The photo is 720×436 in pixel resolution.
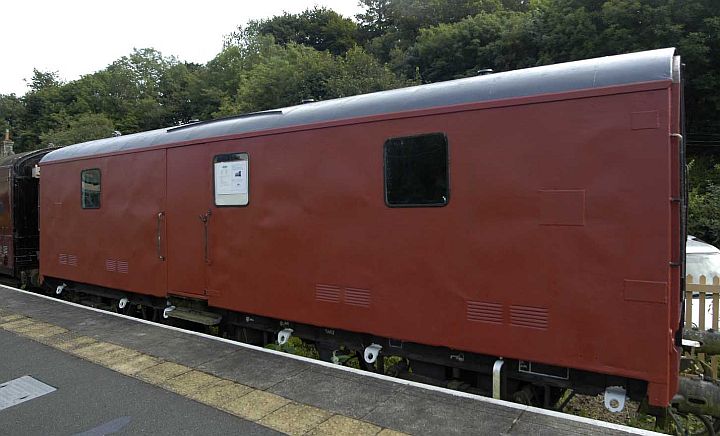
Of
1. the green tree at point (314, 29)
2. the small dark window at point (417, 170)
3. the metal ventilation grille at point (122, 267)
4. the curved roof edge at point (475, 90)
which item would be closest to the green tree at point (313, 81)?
the metal ventilation grille at point (122, 267)

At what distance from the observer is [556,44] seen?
2238cm

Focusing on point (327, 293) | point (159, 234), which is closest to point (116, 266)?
point (159, 234)

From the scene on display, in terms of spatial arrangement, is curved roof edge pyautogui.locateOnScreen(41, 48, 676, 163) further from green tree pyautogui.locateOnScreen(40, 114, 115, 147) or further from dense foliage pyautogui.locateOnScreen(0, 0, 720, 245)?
green tree pyautogui.locateOnScreen(40, 114, 115, 147)

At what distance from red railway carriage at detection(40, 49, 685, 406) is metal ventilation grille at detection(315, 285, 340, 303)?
0.5 inches

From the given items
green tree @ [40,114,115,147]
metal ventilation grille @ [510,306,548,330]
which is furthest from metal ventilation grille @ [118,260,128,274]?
green tree @ [40,114,115,147]

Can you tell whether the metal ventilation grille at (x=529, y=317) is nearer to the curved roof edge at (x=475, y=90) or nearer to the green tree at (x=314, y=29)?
the curved roof edge at (x=475, y=90)

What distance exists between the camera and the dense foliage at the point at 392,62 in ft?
60.5

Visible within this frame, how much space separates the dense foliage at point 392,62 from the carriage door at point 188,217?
333cm

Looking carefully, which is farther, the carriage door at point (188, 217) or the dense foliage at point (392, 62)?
the dense foliage at point (392, 62)

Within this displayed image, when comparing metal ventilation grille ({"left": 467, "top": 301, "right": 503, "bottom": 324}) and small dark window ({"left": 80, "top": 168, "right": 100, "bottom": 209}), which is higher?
small dark window ({"left": 80, "top": 168, "right": 100, "bottom": 209})

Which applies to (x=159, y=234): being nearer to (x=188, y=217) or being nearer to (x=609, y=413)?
(x=188, y=217)

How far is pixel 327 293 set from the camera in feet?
15.8

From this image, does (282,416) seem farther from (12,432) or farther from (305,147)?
(305,147)

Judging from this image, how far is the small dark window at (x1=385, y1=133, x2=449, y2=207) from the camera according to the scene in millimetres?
4012
